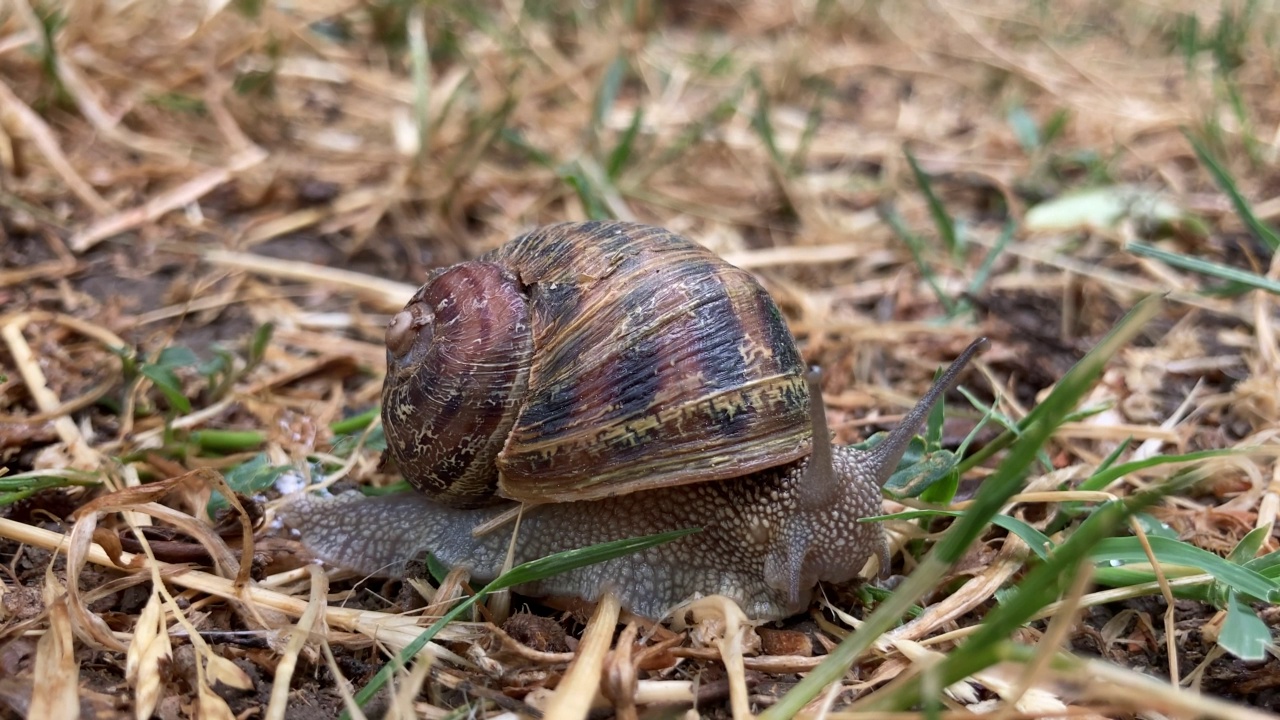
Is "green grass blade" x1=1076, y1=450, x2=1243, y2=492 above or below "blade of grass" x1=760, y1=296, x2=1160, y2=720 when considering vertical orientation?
below

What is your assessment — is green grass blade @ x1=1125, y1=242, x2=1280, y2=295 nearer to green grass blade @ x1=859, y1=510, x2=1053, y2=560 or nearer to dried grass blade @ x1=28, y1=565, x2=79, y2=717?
green grass blade @ x1=859, y1=510, x2=1053, y2=560

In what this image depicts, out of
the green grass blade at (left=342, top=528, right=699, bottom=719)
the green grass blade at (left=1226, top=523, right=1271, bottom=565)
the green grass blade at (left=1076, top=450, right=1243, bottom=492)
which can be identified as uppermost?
the green grass blade at (left=1076, top=450, right=1243, bottom=492)

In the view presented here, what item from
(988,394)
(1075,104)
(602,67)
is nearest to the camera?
(988,394)

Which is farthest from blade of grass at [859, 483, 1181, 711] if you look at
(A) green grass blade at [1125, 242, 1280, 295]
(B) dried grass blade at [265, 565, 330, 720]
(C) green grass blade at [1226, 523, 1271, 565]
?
(A) green grass blade at [1125, 242, 1280, 295]

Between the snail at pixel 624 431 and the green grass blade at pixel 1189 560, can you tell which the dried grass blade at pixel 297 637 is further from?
the green grass blade at pixel 1189 560

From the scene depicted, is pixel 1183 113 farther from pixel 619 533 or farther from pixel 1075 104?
pixel 619 533

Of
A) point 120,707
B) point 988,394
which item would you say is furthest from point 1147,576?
point 120,707

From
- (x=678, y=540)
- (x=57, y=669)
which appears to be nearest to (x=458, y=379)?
(x=678, y=540)
